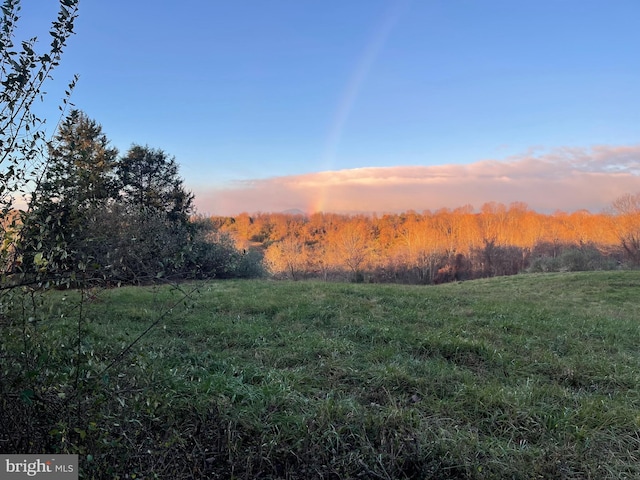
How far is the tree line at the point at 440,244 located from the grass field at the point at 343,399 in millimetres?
19003

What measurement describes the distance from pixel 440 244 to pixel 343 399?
33984mm

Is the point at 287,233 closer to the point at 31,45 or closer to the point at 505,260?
the point at 505,260

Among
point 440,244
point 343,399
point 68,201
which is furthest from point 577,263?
point 68,201

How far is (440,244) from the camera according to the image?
34.9 metres

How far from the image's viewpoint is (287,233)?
110ft

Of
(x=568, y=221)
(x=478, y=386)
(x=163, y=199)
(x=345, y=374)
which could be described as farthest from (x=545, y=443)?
(x=568, y=221)

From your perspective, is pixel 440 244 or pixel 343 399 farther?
pixel 440 244

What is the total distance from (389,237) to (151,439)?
3700 cm

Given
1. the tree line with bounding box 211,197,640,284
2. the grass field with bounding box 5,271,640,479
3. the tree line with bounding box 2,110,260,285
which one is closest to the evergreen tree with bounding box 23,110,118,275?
the tree line with bounding box 2,110,260,285

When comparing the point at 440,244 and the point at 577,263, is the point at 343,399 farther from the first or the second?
the point at 440,244

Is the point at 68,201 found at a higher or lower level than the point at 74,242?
higher

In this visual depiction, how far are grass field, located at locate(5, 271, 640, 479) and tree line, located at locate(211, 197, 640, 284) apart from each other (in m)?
19.0

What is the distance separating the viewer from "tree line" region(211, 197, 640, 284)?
25395 mm

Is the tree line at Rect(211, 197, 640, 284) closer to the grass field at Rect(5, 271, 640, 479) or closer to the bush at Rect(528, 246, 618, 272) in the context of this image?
the bush at Rect(528, 246, 618, 272)
